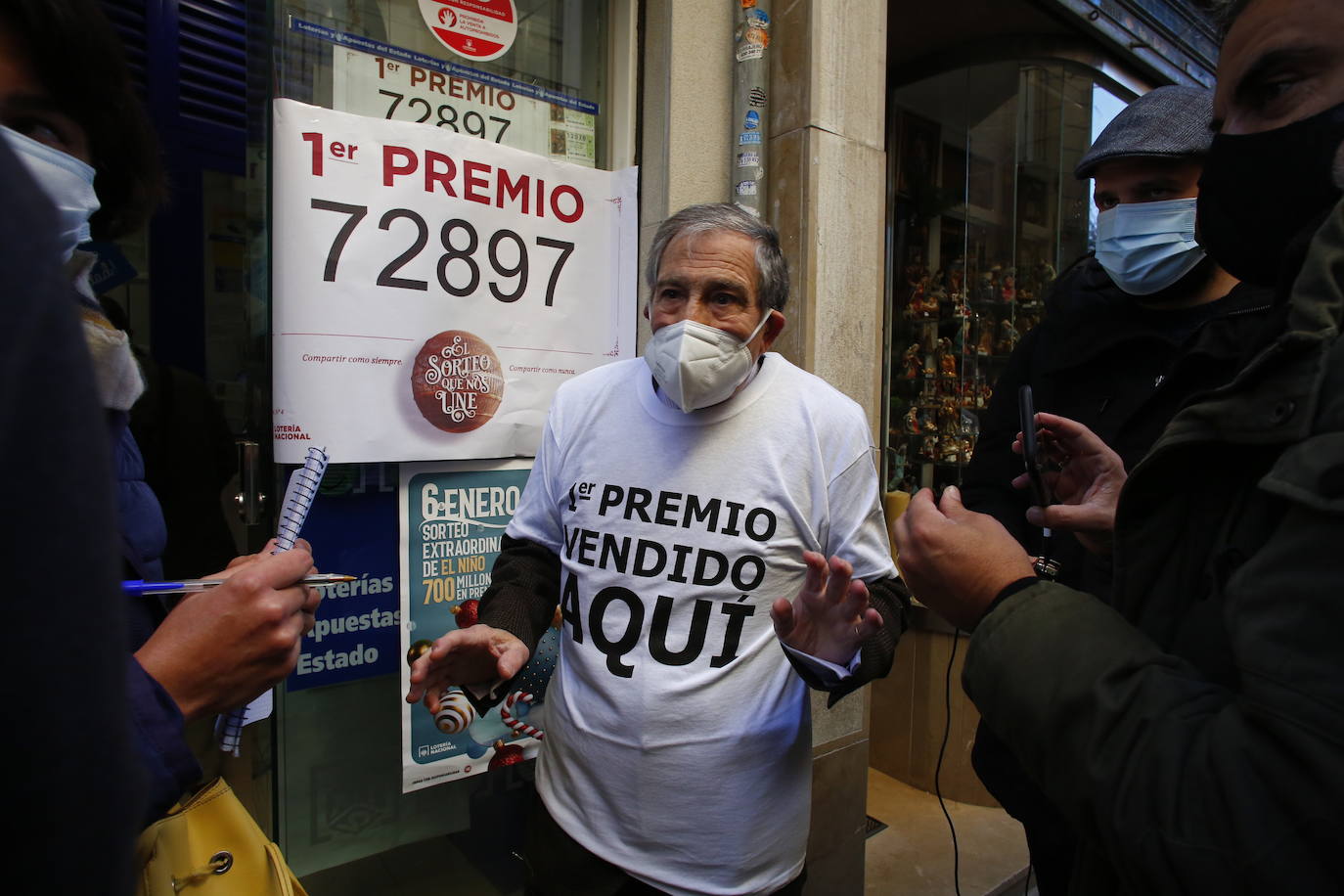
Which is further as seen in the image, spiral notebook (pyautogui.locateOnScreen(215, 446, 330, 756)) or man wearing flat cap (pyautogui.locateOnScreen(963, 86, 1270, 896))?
man wearing flat cap (pyautogui.locateOnScreen(963, 86, 1270, 896))

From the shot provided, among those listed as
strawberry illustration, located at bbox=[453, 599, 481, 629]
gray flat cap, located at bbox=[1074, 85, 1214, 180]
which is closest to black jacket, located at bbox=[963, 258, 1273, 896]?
gray flat cap, located at bbox=[1074, 85, 1214, 180]

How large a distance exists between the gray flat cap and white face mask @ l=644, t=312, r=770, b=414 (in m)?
1.08

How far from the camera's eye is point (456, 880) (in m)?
2.55

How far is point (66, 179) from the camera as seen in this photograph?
3.68 feet

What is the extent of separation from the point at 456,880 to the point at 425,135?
7.79 feet

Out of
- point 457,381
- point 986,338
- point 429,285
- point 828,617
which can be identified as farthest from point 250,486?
point 986,338

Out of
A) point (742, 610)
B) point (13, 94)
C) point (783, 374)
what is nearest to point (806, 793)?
point (742, 610)

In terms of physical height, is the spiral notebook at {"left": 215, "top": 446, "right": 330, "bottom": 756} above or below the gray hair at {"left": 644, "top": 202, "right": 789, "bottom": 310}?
below

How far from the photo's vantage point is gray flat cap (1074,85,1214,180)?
72.1 inches

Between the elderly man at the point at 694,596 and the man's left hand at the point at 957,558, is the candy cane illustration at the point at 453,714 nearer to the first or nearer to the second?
the elderly man at the point at 694,596

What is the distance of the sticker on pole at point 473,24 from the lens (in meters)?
2.34

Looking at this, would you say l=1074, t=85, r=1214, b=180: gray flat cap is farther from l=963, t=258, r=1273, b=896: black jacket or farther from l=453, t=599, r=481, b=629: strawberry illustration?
l=453, t=599, r=481, b=629: strawberry illustration

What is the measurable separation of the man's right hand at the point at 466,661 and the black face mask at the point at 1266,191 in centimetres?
139

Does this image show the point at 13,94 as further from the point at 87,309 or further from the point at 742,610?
the point at 742,610
